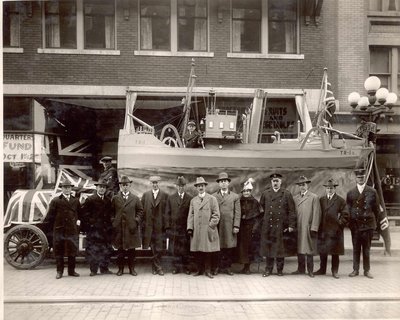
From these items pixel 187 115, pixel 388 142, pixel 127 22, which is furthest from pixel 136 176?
pixel 388 142

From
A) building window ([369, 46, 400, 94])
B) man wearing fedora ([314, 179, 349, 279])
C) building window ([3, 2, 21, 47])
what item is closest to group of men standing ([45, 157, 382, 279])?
man wearing fedora ([314, 179, 349, 279])

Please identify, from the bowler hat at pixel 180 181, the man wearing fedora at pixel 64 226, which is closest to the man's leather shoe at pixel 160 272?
the man wearing fedora at pixel 64 226

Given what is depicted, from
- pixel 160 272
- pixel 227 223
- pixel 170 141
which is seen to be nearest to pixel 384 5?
pixel 227 223

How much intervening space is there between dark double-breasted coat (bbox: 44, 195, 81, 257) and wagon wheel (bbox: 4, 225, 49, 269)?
0.43 metres

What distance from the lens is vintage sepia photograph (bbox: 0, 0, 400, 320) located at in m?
6.68

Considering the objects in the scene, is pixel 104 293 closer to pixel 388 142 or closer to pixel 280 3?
pixel 280 3

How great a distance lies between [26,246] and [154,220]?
1814mm

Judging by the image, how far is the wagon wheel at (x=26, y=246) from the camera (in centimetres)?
696

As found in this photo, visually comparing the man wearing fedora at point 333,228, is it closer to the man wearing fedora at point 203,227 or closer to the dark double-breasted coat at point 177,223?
the man wearing fedora at point 203,227

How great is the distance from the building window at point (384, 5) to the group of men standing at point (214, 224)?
2237 millimetres

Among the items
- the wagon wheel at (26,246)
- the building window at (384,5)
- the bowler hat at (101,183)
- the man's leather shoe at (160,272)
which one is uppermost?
the building window at (384,5)

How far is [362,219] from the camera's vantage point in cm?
684

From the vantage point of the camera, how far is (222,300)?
538 cm

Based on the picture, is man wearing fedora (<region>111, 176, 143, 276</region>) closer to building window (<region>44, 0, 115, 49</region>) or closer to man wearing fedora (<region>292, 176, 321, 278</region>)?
building window (<region>44, 0, 115, 49</region>)
